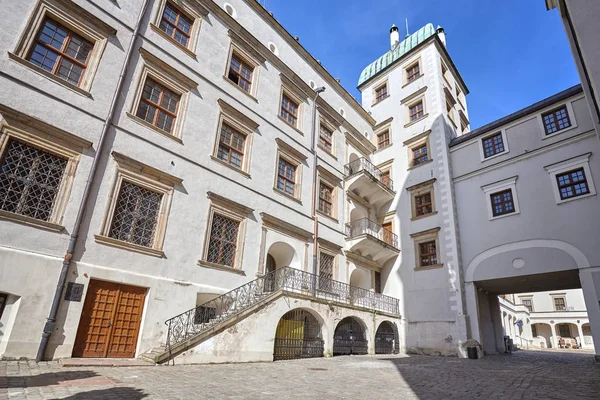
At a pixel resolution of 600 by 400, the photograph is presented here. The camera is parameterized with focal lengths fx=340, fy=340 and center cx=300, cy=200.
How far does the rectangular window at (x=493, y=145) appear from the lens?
17.7m

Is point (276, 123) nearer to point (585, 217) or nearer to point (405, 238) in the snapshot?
point (405, 238)

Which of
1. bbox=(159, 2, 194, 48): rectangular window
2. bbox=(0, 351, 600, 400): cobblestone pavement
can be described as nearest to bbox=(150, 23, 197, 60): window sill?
bbox=(159, 2, 194, 48): rectangular window

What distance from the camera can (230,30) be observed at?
616 inches

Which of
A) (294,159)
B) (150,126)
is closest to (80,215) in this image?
(150,126)

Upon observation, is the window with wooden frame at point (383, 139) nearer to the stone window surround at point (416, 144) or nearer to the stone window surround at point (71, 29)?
the stone window surround at point (416, 144)

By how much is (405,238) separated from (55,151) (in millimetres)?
17137

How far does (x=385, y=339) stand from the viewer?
17.7m

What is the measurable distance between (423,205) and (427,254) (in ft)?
9.59

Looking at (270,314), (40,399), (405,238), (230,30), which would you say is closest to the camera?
(40,399)

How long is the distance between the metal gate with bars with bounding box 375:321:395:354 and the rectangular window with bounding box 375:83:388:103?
52.9 feet

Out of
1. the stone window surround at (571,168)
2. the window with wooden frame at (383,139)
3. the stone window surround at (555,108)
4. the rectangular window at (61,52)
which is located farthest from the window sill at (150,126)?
the stone window surround at (555,108)

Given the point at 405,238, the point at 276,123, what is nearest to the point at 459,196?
the point at 405,238

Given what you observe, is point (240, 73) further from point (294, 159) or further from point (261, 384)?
point (261, 384)

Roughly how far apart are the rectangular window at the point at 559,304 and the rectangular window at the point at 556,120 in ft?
113
